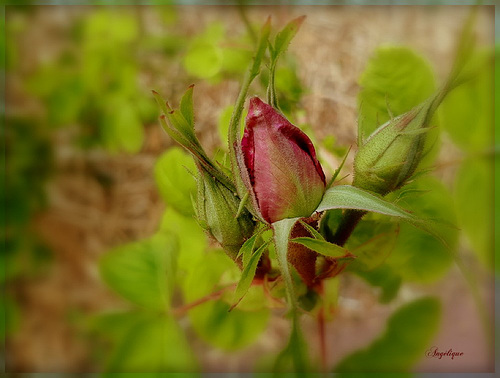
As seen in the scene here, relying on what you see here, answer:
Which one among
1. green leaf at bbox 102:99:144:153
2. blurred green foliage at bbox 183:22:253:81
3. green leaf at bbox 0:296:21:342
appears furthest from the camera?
green leaf at bbox 0:296:21:342

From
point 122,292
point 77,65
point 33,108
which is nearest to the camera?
point 122,292

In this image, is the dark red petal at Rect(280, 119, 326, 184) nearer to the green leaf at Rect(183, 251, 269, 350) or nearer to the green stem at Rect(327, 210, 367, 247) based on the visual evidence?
the green stem at Rect(327, 210, 367, 247)

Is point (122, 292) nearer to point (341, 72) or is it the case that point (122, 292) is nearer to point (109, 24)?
point (341, 72)

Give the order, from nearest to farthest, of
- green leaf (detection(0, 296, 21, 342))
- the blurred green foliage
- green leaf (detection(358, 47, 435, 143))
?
green leaf (detection(358, 47, 435, 143)), the blurred green foliage, green leaf (detection(0, 296, 21, 342))

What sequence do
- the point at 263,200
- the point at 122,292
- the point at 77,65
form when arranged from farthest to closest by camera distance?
the point at 77,65 < the point at 122,292 < the point at 263,200

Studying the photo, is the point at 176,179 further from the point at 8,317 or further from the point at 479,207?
the point at 8,317

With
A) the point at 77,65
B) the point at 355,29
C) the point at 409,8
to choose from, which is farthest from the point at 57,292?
the point at 409,8

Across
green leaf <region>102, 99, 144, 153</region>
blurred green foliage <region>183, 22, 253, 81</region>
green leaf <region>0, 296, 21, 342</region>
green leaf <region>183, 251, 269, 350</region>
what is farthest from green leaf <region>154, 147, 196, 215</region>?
green leaf <region>0, 296, 21, 342</region>
